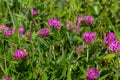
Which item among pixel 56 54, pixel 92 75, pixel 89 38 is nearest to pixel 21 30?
pixel 56 54

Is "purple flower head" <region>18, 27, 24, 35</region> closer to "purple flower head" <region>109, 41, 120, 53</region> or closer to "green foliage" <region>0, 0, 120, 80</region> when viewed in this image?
"green foliage" <region>0, 0, 120, 80</region>

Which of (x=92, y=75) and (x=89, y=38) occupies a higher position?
(x=89, y=38)

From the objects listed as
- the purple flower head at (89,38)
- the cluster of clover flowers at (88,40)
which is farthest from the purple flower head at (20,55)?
the purple flower head at (89,38)

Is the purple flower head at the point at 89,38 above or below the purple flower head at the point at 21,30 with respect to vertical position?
above

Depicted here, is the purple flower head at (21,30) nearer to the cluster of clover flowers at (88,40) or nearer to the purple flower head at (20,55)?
the cluster of clover flowers at (88,40)

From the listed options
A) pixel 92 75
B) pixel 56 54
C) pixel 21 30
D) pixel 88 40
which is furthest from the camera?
pixel 21 30

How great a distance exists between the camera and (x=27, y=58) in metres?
1.54

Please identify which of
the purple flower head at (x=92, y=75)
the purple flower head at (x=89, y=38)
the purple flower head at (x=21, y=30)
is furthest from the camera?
the purple flower head at (x=21, y=30)

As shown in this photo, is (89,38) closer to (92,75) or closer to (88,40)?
(88,40)

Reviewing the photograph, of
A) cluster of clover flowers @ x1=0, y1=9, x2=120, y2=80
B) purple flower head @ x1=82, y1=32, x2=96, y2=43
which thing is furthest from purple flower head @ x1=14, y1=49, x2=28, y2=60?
purple flower head @ x1=82, y1=32, x2=96, y2=43

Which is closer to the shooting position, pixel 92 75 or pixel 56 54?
pixel 92 75

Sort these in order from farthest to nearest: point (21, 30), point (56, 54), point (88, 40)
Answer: point (21, 30) < point (56, 54) < point (88, 40)

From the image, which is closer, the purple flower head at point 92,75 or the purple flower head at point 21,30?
the purple flower head at point 92,75

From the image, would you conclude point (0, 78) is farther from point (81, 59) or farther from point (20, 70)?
point (81, 59)
